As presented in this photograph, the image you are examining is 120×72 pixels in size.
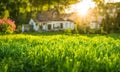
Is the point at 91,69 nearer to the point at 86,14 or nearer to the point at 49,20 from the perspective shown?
the point at 86,14

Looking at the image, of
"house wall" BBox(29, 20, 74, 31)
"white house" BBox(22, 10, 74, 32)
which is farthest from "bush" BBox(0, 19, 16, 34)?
"house wall" BBox(29, 20, 74, 31)

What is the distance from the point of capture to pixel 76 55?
809 cm

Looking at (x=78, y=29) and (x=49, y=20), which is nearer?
(x=78, y=29)

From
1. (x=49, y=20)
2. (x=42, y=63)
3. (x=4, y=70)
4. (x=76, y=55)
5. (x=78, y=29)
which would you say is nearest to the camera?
(x=4, y=70)

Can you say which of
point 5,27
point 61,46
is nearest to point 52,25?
point 5,27

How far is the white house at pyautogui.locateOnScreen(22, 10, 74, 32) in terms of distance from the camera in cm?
8300

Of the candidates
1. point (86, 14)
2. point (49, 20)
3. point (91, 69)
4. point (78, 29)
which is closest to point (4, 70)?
point (91, 69)

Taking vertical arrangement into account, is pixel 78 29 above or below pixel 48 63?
below

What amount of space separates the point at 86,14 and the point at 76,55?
50.3m

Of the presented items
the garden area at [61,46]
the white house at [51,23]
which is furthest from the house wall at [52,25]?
the garden area at [61,46]

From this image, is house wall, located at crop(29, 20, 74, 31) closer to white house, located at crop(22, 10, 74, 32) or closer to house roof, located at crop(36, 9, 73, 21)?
white house, located at crop(22, 10, 74, 32)

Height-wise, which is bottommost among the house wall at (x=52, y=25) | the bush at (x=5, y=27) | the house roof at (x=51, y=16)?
the house wall at (x=52, y=25)

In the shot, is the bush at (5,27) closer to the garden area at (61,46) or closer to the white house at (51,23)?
the garden area at (61,46)

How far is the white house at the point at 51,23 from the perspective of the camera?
83000 millimetres
